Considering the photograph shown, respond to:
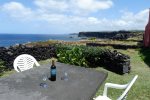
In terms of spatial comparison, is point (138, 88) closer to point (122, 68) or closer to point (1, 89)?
point (122, 68)

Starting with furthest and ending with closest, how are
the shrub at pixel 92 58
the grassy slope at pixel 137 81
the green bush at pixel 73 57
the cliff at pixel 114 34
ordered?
the cliff at pixel 114 34, the green bush at pixel 73 57, the shrub at pixel 92 58, the grassy slope at pixel 137 81

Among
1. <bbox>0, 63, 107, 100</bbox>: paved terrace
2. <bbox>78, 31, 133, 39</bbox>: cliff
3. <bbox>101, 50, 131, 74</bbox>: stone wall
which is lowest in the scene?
<bbox>78, 31, 133, 39</bbox>: cliff

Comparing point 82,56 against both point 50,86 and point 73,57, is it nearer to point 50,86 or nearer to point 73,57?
point 73,57

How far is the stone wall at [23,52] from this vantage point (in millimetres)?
12656

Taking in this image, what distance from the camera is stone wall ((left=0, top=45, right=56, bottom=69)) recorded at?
12.7 metres

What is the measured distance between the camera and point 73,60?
43.2ft

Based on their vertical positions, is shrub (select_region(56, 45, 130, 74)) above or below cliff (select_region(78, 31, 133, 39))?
above

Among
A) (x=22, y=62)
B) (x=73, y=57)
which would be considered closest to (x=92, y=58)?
(x=73, y=57)

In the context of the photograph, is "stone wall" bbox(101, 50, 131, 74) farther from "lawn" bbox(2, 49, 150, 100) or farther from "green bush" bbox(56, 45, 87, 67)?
"green bush" bbox(56, 45, 87, 67)

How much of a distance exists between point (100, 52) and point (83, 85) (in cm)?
862

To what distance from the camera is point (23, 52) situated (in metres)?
14.0

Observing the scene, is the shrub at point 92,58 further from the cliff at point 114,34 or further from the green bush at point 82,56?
the cliff at point 114,34

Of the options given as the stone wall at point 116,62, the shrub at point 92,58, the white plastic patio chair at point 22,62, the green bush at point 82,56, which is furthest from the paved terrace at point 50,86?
the green bush at point 82,56

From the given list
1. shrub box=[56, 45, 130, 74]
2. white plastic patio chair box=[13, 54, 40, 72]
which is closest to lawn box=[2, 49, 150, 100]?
shrub box=[56, 45, 130, 74]
